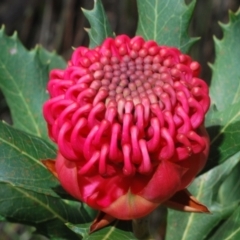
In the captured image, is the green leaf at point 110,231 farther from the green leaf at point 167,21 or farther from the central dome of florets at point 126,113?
Result: the green leaf at point 167,21

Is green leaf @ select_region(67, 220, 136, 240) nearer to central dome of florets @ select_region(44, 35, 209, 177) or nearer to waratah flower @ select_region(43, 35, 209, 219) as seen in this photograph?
waratah flower @ select_region(43, 35, 209, 219)

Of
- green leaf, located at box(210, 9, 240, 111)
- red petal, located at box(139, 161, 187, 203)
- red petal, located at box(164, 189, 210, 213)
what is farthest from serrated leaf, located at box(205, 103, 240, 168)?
green leaf, located at box(210, 9, 240, 111)

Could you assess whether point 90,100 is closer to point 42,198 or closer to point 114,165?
point 114,165

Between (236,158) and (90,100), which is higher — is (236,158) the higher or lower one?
the lower one

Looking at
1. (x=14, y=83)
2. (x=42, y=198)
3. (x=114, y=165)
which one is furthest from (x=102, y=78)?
(x=14, y=83)

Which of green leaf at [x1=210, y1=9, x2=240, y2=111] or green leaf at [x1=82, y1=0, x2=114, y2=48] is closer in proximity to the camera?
green leaf at [x1=82, y1=0, x2=114, y2=48]

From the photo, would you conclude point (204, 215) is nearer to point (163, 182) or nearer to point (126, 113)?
point (163, 182)

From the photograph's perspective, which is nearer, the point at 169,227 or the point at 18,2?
the point at 169,227
